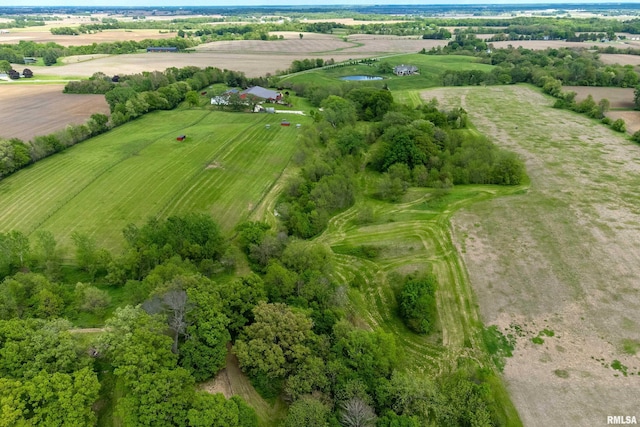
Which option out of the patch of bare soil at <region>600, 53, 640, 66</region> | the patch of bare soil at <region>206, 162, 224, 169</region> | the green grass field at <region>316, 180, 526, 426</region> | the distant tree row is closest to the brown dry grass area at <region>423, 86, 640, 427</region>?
the green grass field at <region>316, 180, 526, 426</region>

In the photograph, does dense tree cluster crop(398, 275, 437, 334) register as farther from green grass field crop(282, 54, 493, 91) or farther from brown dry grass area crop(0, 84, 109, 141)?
green grass field crop(282, 54, 493, 91)

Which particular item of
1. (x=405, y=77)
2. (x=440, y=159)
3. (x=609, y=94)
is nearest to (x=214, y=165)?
(x=440, y=159)

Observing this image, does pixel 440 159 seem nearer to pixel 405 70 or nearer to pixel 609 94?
pixel 609 94

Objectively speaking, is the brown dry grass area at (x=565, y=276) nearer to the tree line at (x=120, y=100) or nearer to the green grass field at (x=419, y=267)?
the green grass field at (x=419, y=267)

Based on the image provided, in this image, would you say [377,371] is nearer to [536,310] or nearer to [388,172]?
[536,310]

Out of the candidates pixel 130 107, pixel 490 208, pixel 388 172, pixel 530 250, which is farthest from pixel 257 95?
pixel 530 250
